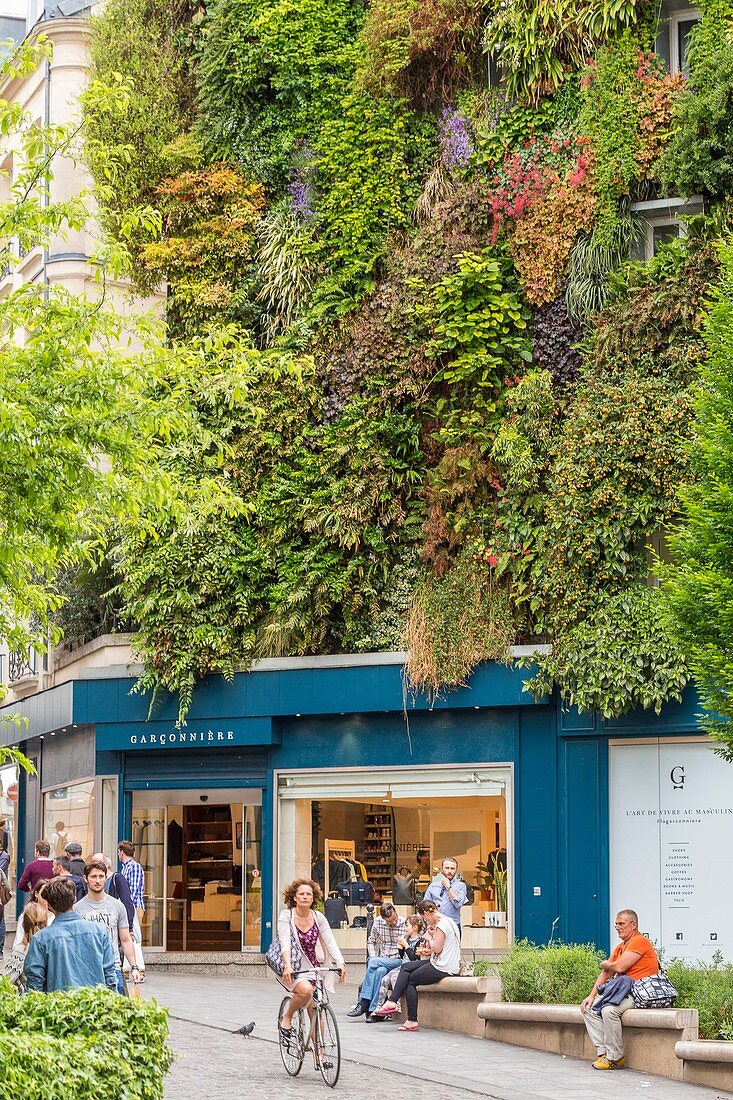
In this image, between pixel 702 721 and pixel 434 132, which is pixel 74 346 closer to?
pixel 702 721

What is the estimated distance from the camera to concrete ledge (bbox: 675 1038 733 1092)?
13234mm

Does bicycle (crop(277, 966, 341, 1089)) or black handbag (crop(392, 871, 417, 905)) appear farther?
black handbag (crop(392, 871, 417, 905))

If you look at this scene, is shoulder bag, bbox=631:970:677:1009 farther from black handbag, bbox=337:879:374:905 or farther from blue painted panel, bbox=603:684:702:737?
black handbag, bbox=337:879:374:905

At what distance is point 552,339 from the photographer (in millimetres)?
24703

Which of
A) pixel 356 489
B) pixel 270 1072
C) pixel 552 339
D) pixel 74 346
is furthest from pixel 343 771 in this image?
pixel 74 346

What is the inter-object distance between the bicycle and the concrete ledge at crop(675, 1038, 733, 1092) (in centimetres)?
299

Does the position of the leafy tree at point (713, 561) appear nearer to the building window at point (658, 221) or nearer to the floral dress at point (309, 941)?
the floral dress at point (309, 941)

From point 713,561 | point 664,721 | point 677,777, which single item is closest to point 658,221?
point 664,721

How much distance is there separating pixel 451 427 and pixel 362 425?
1.44 metres

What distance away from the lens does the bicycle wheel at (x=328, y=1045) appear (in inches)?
497

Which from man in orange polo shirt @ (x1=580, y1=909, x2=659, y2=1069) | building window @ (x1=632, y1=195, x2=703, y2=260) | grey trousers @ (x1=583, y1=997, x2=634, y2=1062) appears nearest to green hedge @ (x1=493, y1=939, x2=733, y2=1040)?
man in orange polo shirt @ (x1=580, y1=909, x2=659, y2=1069)

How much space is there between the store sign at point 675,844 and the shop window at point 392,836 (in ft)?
6.01

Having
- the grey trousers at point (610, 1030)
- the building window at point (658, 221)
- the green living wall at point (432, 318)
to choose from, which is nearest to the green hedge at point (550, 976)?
the grey trousers at point (610, 1030)

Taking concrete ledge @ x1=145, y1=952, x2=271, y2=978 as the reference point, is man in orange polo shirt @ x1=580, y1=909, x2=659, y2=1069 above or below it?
above
